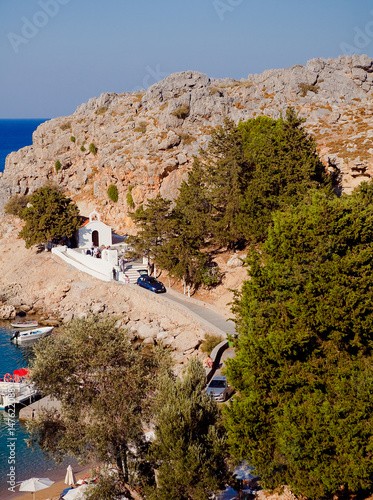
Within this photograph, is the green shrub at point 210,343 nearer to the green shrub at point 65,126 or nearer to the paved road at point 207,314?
the paved road at point 207,314

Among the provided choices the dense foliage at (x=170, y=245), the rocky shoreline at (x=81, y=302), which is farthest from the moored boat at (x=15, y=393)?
the dense foliage at (x=170, y=245)

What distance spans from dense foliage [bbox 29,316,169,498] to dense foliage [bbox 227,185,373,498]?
3.68 metres

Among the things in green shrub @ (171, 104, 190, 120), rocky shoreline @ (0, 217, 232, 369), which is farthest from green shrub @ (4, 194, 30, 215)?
green shrub @ (171, 104, 190, 120)

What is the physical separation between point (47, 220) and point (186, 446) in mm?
45064

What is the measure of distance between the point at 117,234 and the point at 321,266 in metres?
52.6

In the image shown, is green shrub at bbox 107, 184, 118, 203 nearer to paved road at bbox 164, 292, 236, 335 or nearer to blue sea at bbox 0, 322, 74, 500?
paved road at bbox 164, 292, 236, 335

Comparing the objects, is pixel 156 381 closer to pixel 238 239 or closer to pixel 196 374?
pixel 196 374

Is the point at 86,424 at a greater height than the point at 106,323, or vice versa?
the point at 106,323

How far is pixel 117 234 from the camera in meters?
70.3

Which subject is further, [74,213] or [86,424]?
[74,213]

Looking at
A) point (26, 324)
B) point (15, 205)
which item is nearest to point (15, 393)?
point (26, 324)

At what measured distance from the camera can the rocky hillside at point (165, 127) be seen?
70.9 metres

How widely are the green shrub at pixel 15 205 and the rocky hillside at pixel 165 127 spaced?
3.41m

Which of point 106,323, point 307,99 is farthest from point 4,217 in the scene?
point 106,323
